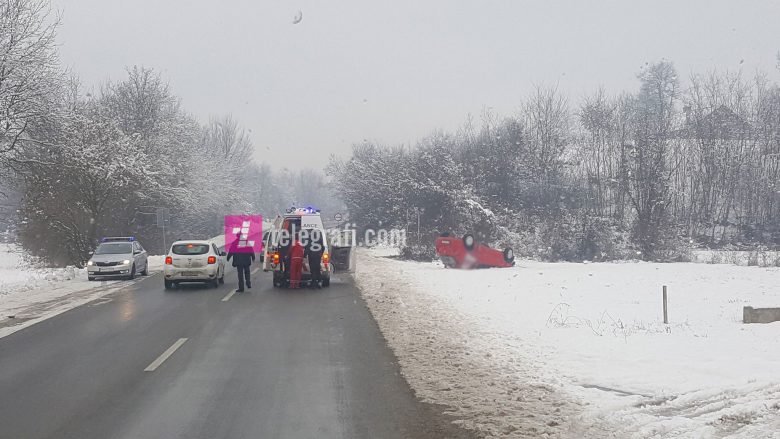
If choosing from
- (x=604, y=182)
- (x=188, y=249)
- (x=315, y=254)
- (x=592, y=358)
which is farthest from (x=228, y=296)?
(x=604, y=182)

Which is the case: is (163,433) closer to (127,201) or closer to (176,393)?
(176,393)

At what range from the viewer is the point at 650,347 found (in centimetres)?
969

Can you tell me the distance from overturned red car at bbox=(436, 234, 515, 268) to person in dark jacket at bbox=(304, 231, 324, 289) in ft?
29.0

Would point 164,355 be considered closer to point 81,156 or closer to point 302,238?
point 302,238

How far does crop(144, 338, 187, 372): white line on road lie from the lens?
8.99m

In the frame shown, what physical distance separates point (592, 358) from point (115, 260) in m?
19.8

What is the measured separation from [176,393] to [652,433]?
5.25m

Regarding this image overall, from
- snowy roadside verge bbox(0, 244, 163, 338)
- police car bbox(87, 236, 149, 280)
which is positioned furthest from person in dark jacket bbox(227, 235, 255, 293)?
police car bbox(87, 236, 149, 280)

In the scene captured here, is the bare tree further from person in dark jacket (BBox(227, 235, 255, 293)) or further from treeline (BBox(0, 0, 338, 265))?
person in dark jacket (BBox(227, 235, 255, 293))

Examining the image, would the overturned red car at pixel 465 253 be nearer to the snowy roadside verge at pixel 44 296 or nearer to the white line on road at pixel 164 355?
the snowy roadside verge at pixel 44 296

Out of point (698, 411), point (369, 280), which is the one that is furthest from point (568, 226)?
point (698, 411)

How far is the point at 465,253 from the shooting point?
27750 mm

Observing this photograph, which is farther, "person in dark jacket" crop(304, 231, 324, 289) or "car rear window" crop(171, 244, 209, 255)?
"car rear window" crop(171, 244, 209, 255)

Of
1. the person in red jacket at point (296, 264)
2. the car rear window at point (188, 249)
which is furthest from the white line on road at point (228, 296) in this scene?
the car rear window at point (188, 249)
